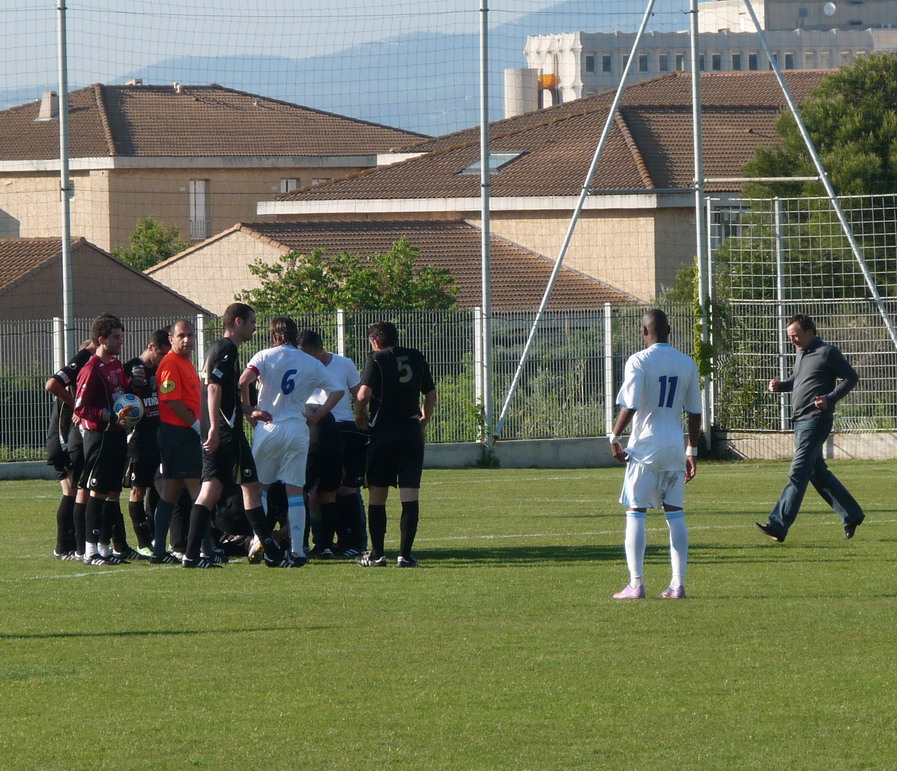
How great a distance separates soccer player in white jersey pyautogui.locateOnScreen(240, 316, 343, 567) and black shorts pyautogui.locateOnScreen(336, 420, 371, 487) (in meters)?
1.16

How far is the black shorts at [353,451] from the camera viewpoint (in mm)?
13227

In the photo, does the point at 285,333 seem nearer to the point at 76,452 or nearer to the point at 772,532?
the point at 76,452

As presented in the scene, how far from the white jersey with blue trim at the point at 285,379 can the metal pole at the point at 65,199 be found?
11.4 m

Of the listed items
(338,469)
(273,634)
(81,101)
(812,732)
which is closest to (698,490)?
(338,469)

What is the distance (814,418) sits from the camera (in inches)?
535

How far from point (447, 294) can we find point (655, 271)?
887 centimetres

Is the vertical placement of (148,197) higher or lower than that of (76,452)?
higher

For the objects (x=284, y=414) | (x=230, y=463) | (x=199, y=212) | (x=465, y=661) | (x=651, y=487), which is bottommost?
(x=465, y=661)

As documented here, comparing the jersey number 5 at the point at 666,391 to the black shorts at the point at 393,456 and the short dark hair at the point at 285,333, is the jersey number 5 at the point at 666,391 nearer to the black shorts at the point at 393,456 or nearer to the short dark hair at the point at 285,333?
the black shorts at the point at 393,456

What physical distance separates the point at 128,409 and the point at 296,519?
151cm

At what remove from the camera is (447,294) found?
3659cm

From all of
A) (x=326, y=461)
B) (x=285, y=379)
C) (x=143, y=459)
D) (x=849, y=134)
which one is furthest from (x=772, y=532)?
(x=849, y=134)

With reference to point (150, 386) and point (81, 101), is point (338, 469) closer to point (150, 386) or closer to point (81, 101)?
point (150, 386)

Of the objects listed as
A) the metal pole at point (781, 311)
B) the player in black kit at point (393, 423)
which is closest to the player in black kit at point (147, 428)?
the player in black kit at point (393, 423)
